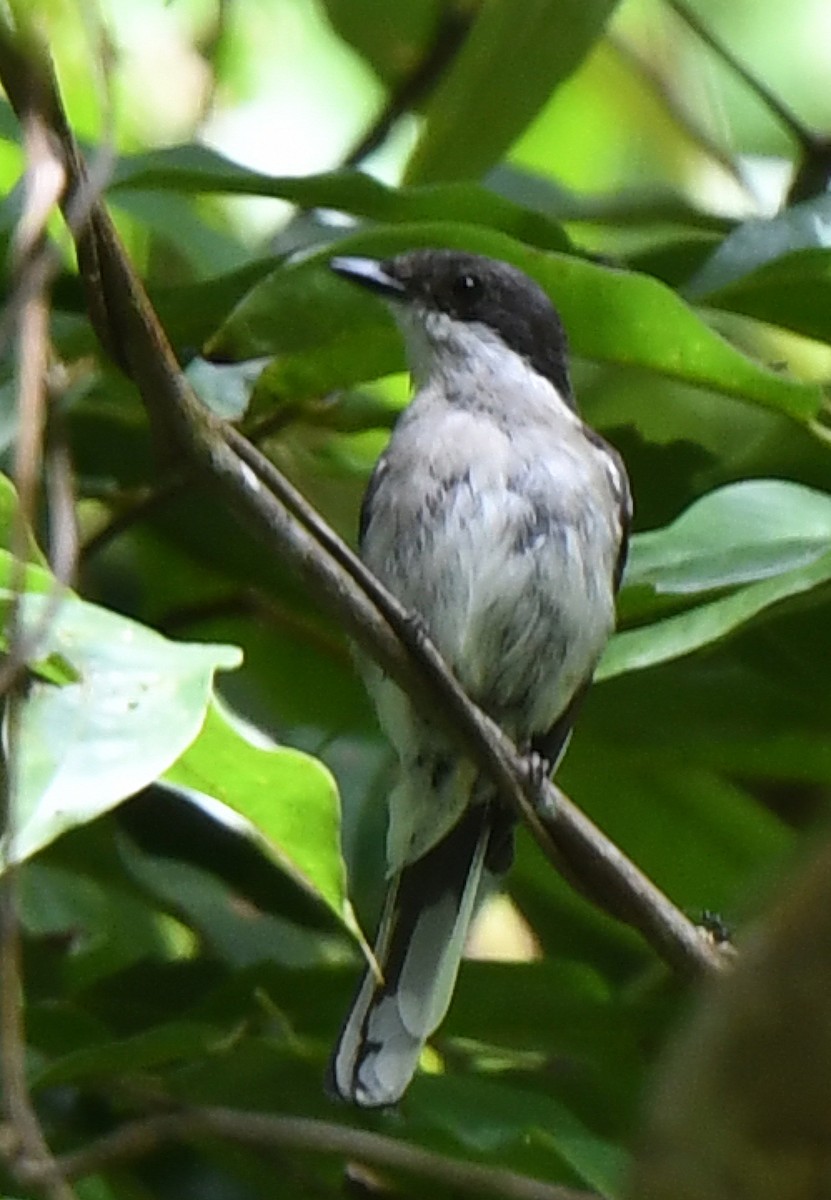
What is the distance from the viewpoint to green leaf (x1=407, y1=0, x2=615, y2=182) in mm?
2338

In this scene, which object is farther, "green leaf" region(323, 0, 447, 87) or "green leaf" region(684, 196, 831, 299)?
"green leaf" region(323, 0, 447, 87)

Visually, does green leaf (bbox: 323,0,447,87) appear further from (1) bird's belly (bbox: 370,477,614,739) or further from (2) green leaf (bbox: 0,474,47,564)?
(2) green leaf (bbox: 0,474,47,564)

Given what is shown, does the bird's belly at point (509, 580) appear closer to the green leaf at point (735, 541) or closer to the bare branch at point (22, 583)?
the green leaf at point (735, 541)

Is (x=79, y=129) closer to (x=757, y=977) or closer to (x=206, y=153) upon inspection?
(x=206, y=153)

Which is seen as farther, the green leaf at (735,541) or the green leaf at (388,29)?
the green leaf at (388,29)

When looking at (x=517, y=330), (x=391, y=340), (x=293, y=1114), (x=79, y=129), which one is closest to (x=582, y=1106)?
(x=293, y=1114)

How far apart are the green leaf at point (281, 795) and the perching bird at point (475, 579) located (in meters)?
0.87

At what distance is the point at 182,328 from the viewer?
2.08 metres

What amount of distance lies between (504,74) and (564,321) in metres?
0.57

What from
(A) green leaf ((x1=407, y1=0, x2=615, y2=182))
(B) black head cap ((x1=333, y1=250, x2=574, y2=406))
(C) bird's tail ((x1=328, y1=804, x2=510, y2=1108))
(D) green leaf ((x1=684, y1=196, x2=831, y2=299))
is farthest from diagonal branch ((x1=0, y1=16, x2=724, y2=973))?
(A) green leaf ((x1=407, y1=0, x2=615, y2=182))

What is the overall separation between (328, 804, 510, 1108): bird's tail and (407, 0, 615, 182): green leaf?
0.84 meters

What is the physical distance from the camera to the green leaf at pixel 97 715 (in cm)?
→ 109

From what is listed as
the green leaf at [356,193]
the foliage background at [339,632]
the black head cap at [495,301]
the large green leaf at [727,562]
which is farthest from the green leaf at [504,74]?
the large green leaf at [727,562]

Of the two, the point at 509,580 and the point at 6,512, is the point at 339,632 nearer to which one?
the point at 509,580
